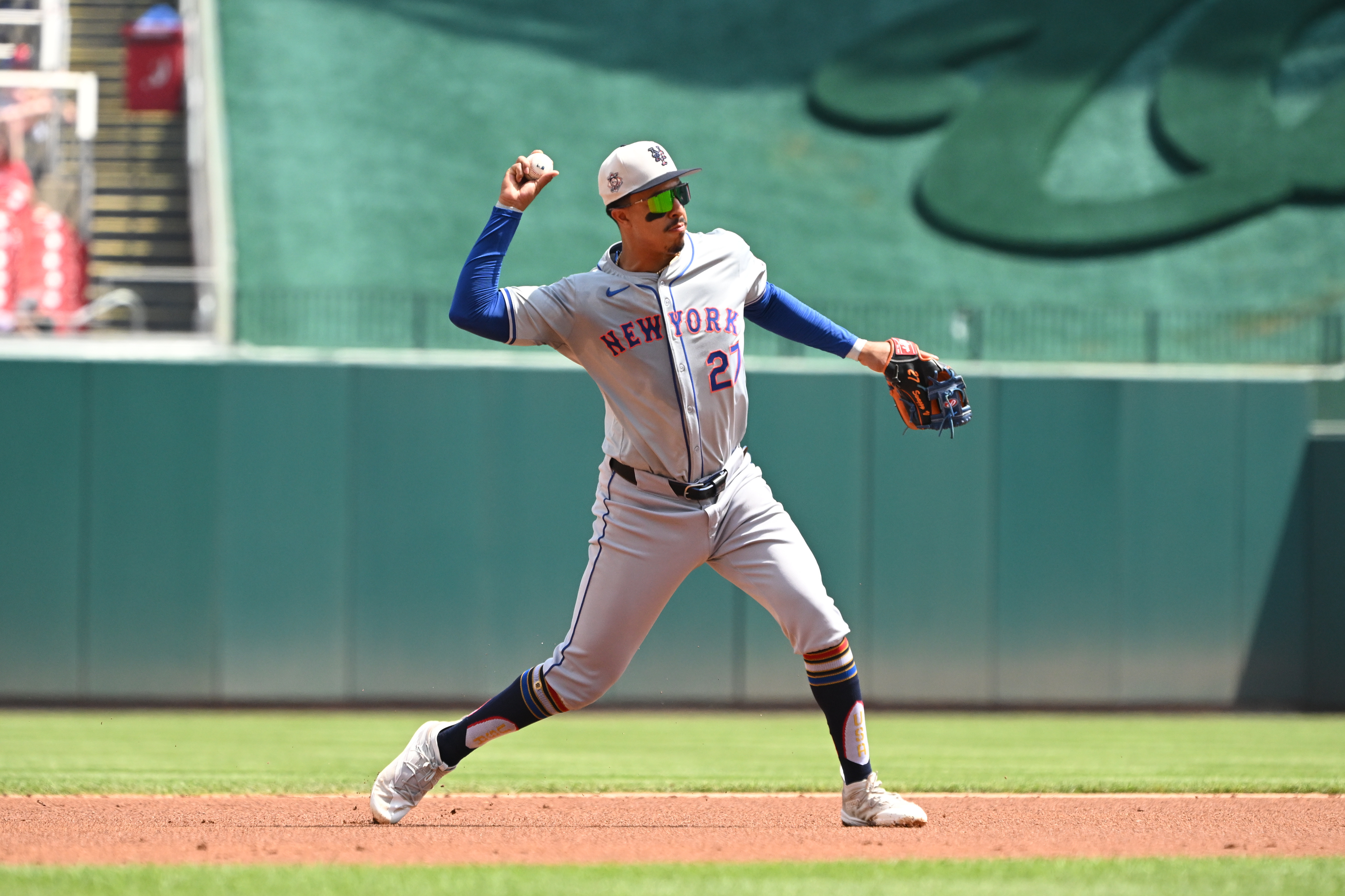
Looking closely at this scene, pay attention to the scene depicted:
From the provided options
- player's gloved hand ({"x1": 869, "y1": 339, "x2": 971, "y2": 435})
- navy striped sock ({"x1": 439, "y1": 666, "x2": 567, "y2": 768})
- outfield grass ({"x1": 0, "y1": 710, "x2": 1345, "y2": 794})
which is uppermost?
player's gloved hand ({"x1": 869, "y1": 339, "x2": 971, "y2": 435})

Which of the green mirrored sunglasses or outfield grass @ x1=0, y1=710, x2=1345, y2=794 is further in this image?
outfield grass @ x1=0, y1=710, x2=1345, y2=794

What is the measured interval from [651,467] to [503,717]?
37.6 inches

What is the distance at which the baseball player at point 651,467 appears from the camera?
182 inches

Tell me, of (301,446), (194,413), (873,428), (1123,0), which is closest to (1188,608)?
(873,428)

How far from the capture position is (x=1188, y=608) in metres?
11.7

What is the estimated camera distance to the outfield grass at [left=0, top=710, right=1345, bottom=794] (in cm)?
640

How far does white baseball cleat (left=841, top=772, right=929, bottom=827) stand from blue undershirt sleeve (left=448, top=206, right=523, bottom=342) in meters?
1.83

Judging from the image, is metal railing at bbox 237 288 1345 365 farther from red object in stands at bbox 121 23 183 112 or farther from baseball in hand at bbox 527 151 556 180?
red object in stands at bbox 121 23 183 112

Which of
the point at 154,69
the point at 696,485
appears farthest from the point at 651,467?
the point at 154,69

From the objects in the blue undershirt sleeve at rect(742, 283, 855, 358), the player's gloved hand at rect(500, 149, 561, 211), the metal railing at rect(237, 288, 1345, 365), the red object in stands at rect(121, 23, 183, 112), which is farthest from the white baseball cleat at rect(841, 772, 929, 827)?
the red object in stands at rect(121, 23, 183, 112)

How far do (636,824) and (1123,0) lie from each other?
70.0ft

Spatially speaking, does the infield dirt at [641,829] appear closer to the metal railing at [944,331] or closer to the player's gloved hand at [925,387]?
the player's gloved hand at [925,387]

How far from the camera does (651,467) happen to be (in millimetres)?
4707

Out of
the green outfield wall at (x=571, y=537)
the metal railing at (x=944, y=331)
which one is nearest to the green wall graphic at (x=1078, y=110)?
the metal railing at (x=944, y=331)
